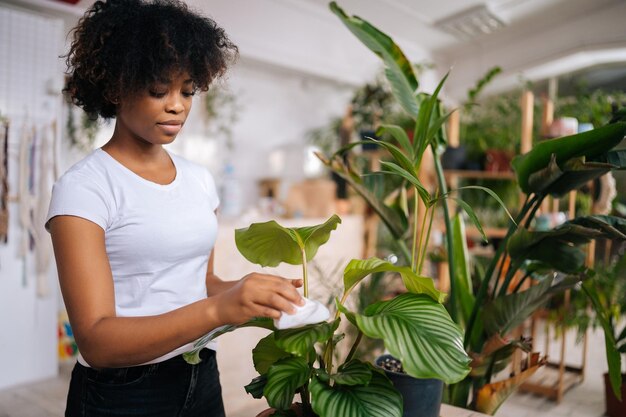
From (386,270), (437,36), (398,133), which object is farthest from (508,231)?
(437,36)

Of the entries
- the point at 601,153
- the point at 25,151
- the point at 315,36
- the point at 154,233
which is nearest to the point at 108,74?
the point at 154,233

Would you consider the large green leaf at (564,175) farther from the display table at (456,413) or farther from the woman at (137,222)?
the woman at (137,222)

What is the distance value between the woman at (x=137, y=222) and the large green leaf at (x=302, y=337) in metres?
0.12

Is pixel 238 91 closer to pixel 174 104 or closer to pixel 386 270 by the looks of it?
pixel 174 104

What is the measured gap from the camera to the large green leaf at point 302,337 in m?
0.86

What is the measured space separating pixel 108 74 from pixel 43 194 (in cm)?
292

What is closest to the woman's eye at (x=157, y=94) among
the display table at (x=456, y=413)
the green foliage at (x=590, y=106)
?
the display table at (x=456, y=413)

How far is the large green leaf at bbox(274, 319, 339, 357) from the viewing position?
86 centimetres

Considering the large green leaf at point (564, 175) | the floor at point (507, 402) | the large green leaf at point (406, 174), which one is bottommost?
the floor at point (507, 402)

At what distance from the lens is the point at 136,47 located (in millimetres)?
962

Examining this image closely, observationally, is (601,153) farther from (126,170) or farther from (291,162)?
(291,162)

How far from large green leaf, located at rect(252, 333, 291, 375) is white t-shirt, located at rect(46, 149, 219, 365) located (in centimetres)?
18

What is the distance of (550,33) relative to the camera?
6.71 metres

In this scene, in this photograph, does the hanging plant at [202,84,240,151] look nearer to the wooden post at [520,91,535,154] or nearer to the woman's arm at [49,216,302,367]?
the wooden post at [520,91,535,154]
